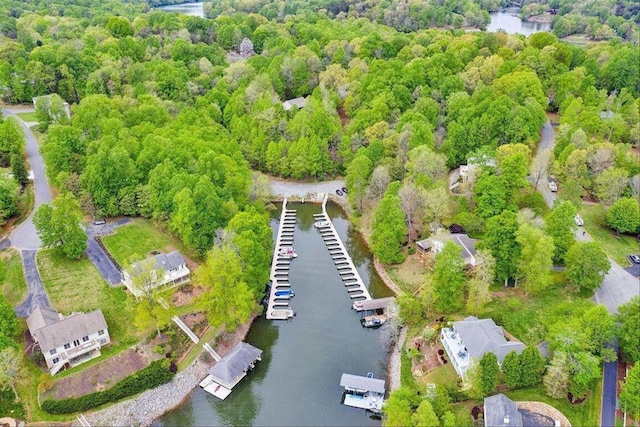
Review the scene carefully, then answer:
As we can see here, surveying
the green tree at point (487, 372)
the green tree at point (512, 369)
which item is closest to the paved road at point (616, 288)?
the green tree at point (512, 369)

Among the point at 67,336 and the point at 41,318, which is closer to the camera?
the point at 67,336

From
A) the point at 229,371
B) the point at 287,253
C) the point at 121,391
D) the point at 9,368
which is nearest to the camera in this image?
the point at 9,368

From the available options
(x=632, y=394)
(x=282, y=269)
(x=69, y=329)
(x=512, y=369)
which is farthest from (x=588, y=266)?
(x=69, y=329)

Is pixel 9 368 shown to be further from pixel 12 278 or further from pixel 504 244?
pixel 504 244

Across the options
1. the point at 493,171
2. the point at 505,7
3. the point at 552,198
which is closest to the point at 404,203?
the point at 493,171

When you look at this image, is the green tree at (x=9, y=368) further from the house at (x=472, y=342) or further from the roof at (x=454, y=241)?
the roof at (x=454, y=241)

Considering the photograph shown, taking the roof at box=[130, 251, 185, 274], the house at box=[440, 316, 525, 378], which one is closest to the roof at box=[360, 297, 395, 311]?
the house at box=[440, 316, 525, 378]

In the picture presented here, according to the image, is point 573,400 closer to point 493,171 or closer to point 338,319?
point 338,319
